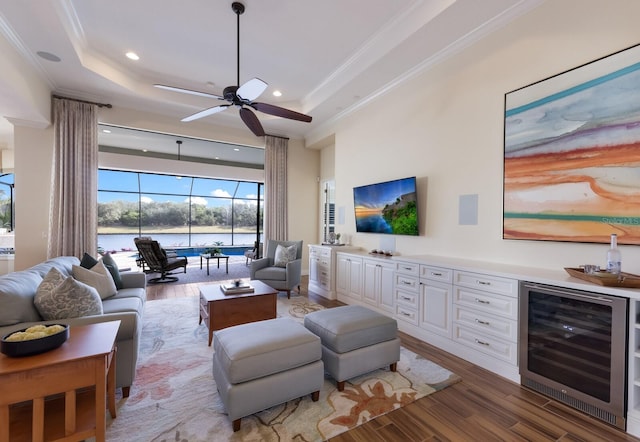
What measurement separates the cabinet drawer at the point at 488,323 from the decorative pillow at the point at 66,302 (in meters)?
3.36

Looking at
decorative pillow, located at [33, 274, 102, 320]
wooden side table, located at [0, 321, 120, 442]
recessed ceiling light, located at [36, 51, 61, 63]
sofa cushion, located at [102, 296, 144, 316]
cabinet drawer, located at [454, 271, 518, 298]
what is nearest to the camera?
wooden side table, located at [0, 321, 120, 442]

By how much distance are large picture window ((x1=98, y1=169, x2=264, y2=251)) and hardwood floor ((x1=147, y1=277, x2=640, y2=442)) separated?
6610 mm

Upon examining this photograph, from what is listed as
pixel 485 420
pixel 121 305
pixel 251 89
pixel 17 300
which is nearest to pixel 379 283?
pixel 485 420

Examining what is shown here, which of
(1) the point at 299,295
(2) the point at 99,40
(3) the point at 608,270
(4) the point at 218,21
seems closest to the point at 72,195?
(2) the point at 99,40

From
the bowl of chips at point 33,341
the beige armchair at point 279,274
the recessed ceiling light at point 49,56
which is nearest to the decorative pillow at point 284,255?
the beige armchair at point 279,274

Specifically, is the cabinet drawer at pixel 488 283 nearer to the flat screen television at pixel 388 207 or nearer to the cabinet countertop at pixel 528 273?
the cabinet countertop at pixel 528 273

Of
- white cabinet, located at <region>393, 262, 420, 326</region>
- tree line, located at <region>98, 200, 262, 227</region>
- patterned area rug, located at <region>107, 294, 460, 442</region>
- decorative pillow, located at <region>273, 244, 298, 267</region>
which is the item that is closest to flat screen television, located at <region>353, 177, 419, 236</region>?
white cabinet, located at <region>393, 262, 420, 326</region>

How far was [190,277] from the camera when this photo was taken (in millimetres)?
6945

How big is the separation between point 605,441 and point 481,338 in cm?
101

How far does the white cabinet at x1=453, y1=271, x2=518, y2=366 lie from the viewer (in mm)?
2509

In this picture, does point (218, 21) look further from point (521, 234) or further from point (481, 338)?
point (481, 338)

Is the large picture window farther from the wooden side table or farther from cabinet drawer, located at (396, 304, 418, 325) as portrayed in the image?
the wooden side table

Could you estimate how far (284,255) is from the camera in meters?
5.40

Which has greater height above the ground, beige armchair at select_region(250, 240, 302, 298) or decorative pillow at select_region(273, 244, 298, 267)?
decorative pillow at select_region(273, 244, 298, 267)
